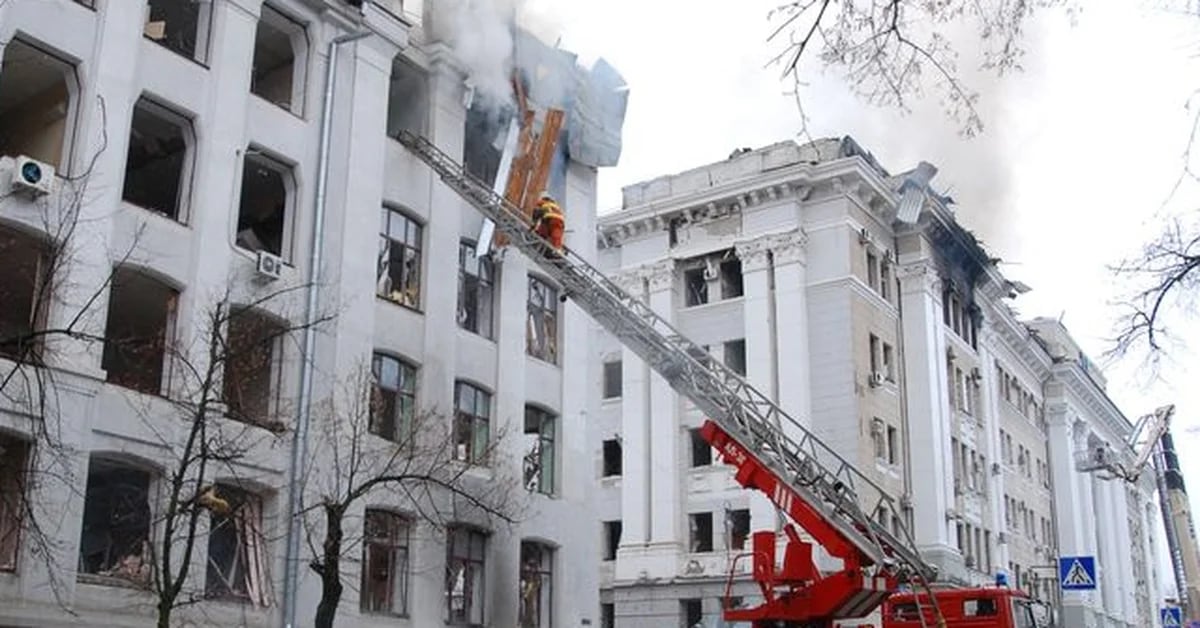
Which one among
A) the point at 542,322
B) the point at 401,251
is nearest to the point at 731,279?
the point at 542,322

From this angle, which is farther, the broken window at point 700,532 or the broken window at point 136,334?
the broken window at point 700,532

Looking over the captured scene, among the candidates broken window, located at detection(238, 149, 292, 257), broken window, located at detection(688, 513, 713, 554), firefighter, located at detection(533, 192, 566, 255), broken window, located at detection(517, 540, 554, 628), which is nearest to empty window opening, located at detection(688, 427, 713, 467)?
broken window, located at detection(688, 513, 713, 554)

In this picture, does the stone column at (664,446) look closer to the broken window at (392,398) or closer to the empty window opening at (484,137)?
the empty window opening at (484,137)

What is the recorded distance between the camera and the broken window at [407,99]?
2703 centimetres

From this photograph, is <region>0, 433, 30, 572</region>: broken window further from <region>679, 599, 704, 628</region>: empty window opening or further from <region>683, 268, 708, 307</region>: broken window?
<region>683, 268, 708, 307</region>: broken window

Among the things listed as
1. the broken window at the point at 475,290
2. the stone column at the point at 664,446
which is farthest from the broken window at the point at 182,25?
the stone column at the point at 664,446

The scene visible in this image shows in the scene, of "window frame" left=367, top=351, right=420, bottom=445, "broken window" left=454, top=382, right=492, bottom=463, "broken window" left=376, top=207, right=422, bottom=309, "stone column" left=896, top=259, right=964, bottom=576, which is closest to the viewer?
"window frame" left=367, top=351, right=420, bottom=445

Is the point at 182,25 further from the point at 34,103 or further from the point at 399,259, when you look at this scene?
the point at 399,259

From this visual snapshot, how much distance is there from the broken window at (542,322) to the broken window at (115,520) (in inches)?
Result: 408

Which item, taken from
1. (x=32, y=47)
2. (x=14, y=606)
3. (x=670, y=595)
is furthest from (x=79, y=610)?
(x=670, y=595)

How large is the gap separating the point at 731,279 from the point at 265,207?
2183 cm

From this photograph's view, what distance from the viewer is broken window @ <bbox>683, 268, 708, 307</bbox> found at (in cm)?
4459

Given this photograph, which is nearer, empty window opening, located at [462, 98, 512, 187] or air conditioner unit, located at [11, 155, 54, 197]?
air conditioner unit, located at [11, 155, 54, 197]

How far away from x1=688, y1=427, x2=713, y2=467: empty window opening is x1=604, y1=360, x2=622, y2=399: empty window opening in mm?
3746
